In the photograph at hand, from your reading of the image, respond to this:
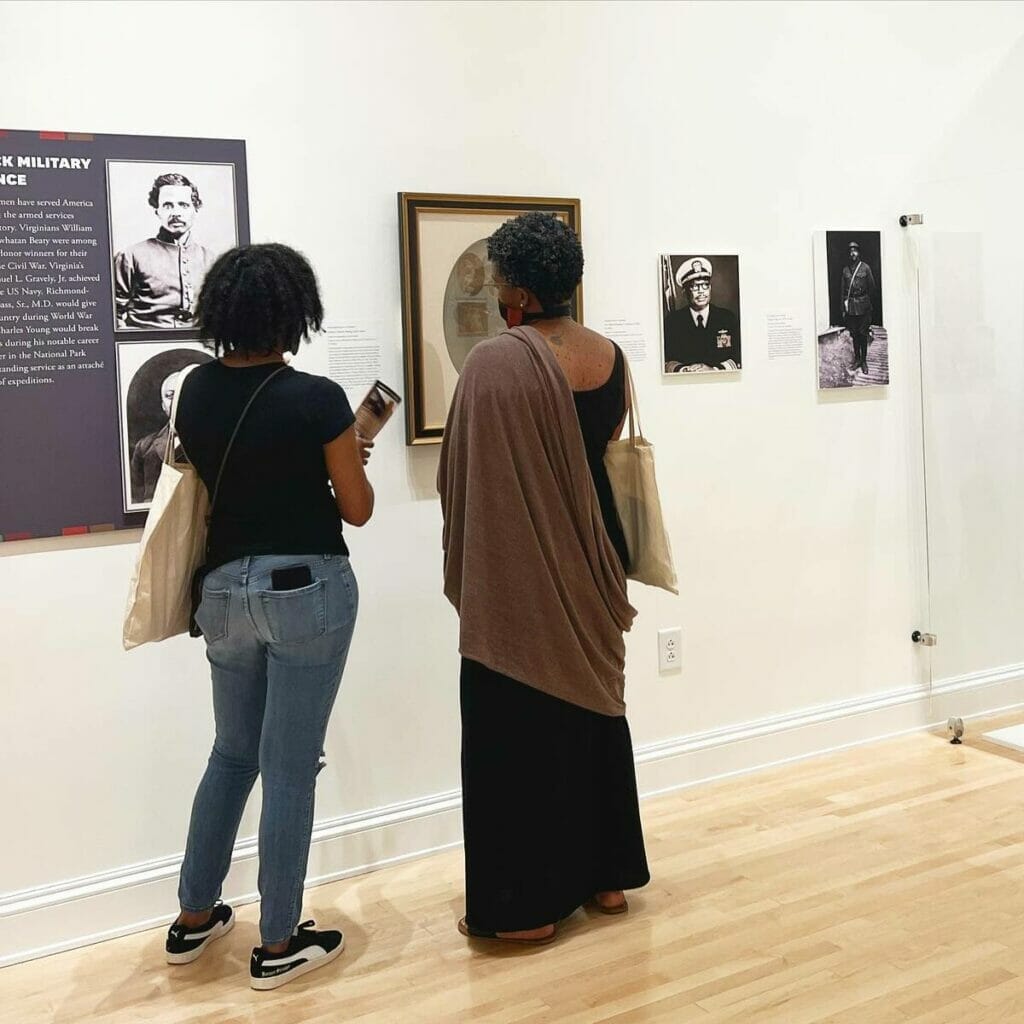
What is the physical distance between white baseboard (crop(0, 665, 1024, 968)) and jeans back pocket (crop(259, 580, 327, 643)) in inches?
33.5

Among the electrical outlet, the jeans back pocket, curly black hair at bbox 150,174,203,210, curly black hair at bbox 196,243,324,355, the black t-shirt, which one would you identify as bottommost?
the electrical outlet

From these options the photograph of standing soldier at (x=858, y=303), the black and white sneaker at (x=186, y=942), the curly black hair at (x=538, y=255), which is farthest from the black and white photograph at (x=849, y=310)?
the black and white sneaker at (x=186, y=942)

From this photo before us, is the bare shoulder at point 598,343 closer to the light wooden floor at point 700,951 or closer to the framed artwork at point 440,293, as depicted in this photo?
the framed artwork at point 440,293

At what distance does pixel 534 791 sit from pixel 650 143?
6.54 feet

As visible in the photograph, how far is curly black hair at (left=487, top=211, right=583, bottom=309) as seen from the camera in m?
2.67

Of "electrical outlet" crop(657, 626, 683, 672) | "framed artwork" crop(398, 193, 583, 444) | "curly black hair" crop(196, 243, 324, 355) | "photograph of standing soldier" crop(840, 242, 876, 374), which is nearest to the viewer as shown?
"curly black hair" crop(196, 243, 324, 355)

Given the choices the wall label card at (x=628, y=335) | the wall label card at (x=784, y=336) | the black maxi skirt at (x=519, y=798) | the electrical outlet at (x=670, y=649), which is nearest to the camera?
the black maxi skirt at (x=519, y=798)

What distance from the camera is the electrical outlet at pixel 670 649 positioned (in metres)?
3.76

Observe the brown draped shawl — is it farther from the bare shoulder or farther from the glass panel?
the glass panel

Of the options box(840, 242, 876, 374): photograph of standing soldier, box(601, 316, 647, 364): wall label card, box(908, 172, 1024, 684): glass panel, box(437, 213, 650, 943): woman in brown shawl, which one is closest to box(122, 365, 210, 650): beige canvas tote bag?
box(437, 213, 650, 943): woman in brown shawl

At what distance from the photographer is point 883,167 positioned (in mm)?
4121

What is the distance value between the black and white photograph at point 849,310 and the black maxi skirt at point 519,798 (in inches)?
71.2

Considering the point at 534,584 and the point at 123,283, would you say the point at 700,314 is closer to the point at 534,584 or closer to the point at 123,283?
the point at 534,584

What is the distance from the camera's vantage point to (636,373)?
3.64 metres
